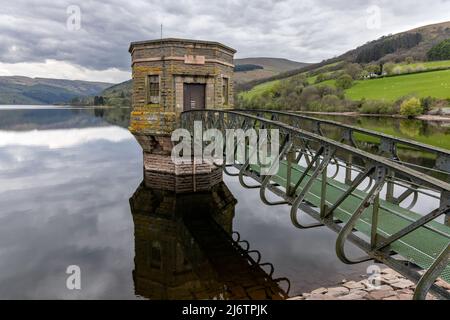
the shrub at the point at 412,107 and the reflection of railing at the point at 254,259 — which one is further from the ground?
the shrub at the point at 412,107

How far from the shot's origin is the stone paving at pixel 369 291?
7673 mm

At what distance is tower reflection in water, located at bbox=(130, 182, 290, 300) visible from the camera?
907 centimetres

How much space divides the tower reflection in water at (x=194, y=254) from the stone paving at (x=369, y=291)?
1.01m

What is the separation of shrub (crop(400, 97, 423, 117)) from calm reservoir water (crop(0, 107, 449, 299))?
38035 mm

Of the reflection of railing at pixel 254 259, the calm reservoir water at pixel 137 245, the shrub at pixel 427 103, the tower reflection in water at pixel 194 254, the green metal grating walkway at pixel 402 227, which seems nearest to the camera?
the green metal grating walkway at pixel 402 227

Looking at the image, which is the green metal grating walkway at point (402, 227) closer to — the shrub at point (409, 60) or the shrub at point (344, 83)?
the shrub at point (344, 83)

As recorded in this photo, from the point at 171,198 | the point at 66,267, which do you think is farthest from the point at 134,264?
the point at 171,198

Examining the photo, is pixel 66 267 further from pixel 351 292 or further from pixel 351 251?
pixel 351 251

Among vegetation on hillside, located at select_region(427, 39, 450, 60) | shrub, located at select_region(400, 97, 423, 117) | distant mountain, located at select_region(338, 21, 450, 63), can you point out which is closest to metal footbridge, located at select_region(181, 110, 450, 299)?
shrub, located at select_region(400, 97, 423, 117)

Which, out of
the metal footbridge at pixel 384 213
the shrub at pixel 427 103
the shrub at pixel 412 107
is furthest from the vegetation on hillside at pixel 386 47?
the metal footbridge at pixel 384 213

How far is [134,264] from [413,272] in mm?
9173

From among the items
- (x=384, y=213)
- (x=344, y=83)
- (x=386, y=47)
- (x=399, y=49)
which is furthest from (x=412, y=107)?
(x=399, y=49)

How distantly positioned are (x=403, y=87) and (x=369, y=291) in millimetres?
59944

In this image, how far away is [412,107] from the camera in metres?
46.2
